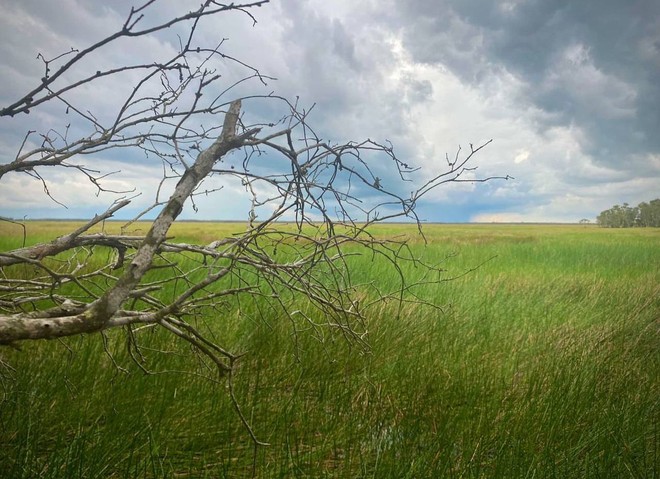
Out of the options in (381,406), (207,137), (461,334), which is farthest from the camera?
(461,334)

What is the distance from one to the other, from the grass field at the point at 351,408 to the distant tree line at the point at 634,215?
286 feet

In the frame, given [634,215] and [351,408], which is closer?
[351,408]

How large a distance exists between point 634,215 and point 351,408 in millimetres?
95669

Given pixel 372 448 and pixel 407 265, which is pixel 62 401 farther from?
pixel 407 265

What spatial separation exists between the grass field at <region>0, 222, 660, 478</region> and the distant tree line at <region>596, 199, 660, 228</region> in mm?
87085

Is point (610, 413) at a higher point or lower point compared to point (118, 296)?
lower

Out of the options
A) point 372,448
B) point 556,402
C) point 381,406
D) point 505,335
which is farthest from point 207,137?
point 505,335

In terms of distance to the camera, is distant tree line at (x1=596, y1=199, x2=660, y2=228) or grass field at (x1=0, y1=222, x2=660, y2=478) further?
distant tree line at (x1=596, y1=199, x2=660, y2=228)

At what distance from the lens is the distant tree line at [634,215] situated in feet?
259

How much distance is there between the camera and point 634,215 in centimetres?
8281

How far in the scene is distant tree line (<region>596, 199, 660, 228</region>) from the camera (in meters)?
78.9

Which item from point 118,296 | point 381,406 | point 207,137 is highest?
point 207,137

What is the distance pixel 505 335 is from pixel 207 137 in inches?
145

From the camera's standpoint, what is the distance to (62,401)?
259cm
